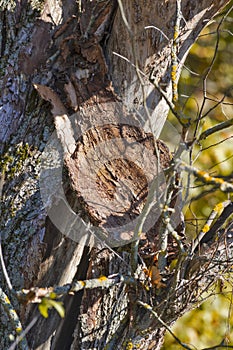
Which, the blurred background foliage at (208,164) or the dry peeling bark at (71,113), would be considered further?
the blurred background foliage at (208,164)

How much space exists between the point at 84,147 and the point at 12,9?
576 mm

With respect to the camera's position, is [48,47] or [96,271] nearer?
[96,271]

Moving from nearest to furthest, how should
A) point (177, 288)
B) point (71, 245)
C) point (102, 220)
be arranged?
1. point (177, 288)
2. point (102, 220)
3. point (71, 245)

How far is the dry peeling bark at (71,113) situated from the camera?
1.84 m

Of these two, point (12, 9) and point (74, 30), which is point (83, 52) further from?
point (12, 9)

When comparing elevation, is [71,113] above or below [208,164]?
below

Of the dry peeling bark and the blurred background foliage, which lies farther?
the blurred background foliage

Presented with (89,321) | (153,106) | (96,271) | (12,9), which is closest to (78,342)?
(89,321)

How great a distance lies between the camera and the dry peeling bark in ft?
6.04

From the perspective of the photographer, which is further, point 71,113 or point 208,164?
point 208,164

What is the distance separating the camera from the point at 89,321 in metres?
1.80

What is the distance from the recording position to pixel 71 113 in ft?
6.28

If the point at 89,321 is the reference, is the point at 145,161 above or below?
above

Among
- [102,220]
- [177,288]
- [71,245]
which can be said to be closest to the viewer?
[177,288]
